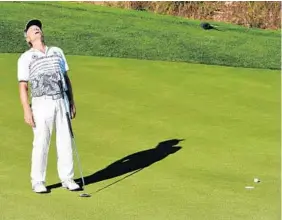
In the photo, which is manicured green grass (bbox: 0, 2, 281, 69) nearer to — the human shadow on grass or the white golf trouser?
the human shadow on grass

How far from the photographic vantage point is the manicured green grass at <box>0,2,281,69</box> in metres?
18.6

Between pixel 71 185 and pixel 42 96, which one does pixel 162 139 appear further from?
pixel 42 96

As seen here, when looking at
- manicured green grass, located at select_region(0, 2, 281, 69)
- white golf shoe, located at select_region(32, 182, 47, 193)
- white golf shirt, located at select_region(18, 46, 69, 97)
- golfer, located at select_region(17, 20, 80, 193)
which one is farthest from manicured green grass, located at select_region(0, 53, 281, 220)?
manicured green grass, located at select_region(0, 2, 281, 69)

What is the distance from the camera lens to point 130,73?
16125mm

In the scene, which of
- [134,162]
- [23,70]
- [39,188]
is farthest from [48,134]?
[134,162]

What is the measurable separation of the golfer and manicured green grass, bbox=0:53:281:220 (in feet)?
1.23

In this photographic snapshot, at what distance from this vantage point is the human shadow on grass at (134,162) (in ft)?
32.2

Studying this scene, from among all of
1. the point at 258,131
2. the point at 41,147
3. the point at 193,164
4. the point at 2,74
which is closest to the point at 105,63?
the point at 2,74

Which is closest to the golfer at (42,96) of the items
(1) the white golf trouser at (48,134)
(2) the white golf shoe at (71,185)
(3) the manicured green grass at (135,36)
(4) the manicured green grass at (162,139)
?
(1) the white golf trouser at (48,134)

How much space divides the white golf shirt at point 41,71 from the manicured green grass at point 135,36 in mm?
8704

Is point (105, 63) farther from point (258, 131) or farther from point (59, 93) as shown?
point (59, 93)

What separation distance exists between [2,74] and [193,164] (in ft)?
→ 18.4

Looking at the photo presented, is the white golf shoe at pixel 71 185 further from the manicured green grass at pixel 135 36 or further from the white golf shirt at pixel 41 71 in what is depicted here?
the manicured green grass at pixel 135 36

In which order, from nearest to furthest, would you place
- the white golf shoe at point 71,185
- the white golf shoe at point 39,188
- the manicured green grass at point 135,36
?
1. the white golf shoe at point 39,188
2. the white golf shoe at point 71,185
3. the manicured green grass at point 135,36
